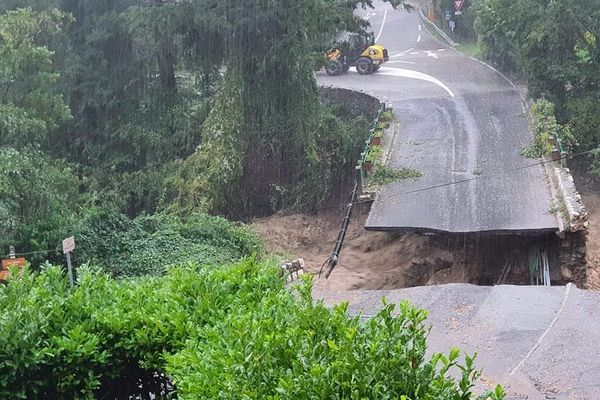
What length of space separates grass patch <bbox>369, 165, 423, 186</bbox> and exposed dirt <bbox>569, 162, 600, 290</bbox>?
439 centimetres

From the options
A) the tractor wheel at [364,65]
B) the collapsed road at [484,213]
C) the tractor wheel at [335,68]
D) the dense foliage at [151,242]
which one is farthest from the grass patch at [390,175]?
the tractor wheel at [335,68]

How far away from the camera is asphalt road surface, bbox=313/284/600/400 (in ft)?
29.7

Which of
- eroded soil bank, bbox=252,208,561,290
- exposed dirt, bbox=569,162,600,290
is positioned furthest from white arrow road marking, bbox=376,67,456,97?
eroded soil bank, bbox=252,208,561,290

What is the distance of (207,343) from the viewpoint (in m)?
5.16

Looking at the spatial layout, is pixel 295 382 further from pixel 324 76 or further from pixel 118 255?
pixel 324 76

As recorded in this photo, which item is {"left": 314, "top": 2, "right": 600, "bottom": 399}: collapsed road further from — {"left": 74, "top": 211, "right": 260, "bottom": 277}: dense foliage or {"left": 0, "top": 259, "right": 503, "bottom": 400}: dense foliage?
{"left": 74, "top": 211, "right": 260, "bottom": 277}: dense foliage

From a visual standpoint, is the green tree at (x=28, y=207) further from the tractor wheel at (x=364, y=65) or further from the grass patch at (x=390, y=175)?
the tractor wheel at (x=364, y=65)

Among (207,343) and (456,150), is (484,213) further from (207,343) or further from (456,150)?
(207,343)

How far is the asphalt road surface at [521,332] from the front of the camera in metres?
9.06

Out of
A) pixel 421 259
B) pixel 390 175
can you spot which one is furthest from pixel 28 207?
pixel 421 259

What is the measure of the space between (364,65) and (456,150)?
13.7m

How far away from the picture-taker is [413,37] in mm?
44719

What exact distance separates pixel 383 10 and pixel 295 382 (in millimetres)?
53041

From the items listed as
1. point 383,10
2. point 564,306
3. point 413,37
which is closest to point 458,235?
point 564,306
